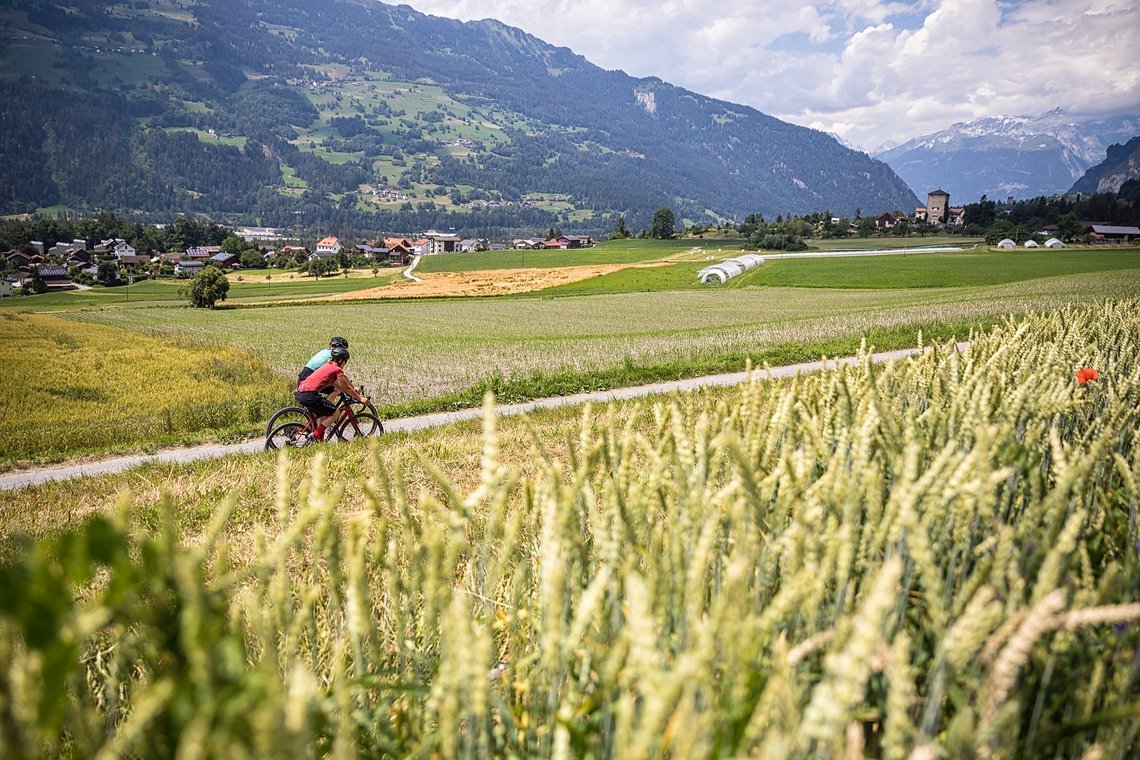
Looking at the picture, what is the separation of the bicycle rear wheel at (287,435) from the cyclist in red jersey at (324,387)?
41 centimetres

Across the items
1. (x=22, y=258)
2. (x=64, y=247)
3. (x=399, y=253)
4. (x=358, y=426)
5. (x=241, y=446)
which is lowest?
(x=241, y=446)

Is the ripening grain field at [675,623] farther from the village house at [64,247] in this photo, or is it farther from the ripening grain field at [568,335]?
the village house at [64,247]

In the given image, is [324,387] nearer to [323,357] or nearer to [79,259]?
Answer: [323,357]

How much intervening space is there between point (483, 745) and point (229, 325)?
49.2 m

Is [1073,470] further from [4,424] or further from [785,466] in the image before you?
[4,424]

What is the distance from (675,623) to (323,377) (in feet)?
35.2

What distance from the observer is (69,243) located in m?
171

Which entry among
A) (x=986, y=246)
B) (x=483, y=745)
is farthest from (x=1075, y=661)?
(x=986, y=246)

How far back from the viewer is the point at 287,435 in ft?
41.2

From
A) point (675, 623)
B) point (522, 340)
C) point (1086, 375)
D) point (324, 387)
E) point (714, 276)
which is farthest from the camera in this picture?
point (714, 276)

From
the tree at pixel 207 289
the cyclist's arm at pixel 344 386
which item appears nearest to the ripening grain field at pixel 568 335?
the cyclist's arm at pixel 344 386

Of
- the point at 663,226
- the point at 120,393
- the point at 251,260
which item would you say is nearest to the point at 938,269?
the point at 120,393

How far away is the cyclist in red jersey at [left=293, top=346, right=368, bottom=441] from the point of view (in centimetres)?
1156

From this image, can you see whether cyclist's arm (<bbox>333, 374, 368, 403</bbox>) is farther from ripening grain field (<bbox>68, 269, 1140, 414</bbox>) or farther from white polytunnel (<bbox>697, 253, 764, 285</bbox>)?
white polytunnel (<bbox>697, 253, 764, 285</bbox>)
